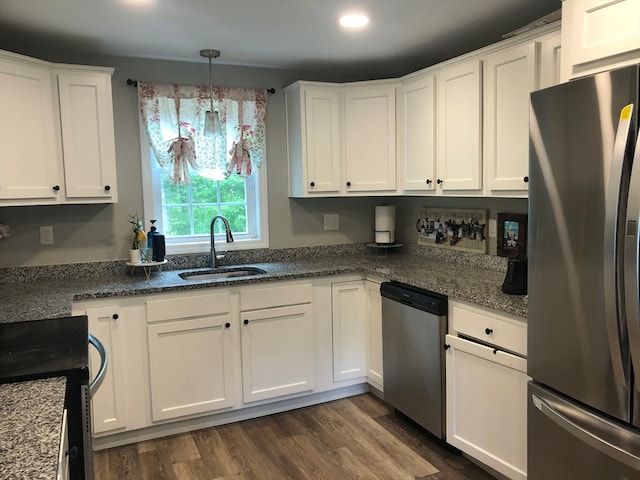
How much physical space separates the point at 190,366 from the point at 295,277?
81cm

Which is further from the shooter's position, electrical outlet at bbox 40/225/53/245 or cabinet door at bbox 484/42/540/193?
electrical outlet at bbox 40/225/53/245

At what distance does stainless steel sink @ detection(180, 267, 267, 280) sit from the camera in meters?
3.37

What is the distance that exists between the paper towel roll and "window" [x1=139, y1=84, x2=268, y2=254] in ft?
2.74

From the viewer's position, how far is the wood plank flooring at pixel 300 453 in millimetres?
2588

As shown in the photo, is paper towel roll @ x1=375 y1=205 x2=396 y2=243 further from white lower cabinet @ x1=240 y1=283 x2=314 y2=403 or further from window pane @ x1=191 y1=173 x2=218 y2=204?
window pane @ x1=191 y1=173 x2=218 y2=204

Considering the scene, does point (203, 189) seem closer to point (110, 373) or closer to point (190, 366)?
point (190, 366)

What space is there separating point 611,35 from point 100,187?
8.56 ft

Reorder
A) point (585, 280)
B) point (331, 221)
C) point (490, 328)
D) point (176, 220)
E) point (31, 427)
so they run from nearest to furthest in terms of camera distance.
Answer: point (31, 427), point (585, 280), point (490, 328), point (176, 220), point (331, 221)

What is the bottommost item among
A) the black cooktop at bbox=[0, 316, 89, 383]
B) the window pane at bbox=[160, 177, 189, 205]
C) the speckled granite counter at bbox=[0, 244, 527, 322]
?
the black cooktop at bbox=[0, 316, 89, 383]

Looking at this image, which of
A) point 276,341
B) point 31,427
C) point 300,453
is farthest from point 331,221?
point 31,427

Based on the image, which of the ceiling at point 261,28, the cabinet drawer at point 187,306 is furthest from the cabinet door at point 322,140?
the cabinet drawer at point 187,306

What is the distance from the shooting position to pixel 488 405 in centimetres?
238

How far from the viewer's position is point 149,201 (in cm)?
337

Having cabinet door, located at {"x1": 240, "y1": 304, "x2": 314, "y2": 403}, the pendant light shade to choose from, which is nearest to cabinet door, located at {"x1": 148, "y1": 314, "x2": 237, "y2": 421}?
cabinet door, located at {"x1": 240, "y1": 304, "x2": 314, "y2": 403}
